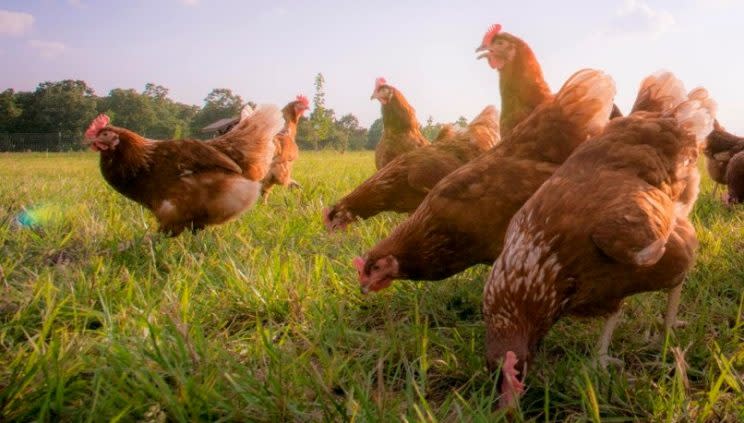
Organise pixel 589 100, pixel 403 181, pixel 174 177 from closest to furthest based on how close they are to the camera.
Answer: pixel 589 100 → pixel 403 181 → pixel 174 177

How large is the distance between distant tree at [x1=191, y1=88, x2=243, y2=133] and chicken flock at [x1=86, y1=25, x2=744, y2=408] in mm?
54136

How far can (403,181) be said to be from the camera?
393cm

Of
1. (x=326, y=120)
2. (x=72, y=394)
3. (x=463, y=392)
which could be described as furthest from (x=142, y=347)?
(x=326, y=120)

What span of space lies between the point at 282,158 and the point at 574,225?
18.5ft

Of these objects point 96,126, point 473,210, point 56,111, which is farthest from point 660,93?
point 56,111

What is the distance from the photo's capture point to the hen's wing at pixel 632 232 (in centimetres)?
170

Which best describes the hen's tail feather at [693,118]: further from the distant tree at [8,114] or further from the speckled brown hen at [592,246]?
the distant tree at [8,114]

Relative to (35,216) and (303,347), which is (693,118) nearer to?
(303,347)

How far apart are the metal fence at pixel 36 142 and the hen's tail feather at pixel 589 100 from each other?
46.9m

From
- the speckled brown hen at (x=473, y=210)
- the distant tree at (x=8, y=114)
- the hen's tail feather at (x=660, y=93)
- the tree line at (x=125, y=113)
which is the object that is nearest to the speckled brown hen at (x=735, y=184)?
the hen's tail feather at (x=660, y=93)

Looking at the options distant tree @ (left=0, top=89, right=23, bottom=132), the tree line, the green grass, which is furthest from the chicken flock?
distant tree @ (left=0, top=89, right=23, bottom=132)

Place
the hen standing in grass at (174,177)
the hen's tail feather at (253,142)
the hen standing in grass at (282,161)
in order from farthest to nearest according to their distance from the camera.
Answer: the hen standing in grass at (282,161) → the hen's tail feather at (253,142) → the hen standing in grass at (174,177)

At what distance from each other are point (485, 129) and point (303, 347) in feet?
10.1

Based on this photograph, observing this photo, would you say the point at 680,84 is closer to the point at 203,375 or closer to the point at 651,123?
the point at 651,123
